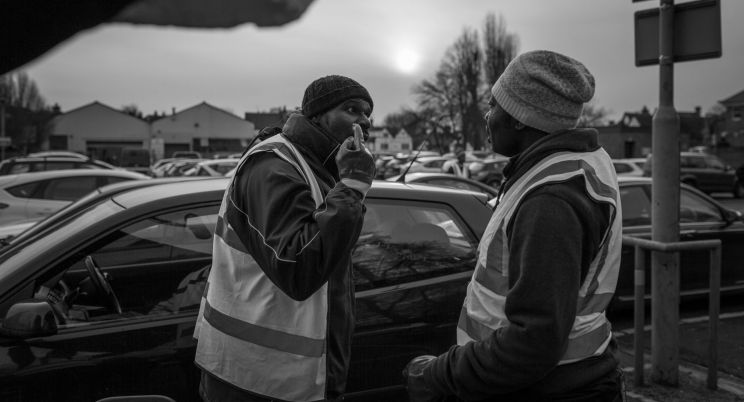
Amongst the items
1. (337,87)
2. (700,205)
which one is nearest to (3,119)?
(337,87)

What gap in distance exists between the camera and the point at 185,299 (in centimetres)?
304

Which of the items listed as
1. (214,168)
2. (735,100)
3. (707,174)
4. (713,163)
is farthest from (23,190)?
(735,100)

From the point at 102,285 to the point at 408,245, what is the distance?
4.87ft

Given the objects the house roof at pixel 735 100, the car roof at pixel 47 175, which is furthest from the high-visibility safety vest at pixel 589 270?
the house roof at pixel 735 100

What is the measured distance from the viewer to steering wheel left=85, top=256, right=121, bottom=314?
9.96 feet

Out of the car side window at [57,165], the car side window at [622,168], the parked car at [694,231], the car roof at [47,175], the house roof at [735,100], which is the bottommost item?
the parked car at [694,231]

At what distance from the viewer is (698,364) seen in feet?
17.5

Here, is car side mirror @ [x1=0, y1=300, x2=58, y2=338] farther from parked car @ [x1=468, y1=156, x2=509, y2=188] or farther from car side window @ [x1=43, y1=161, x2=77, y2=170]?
parked car @ [x1=468, y1=156, x2=509, y2=188]

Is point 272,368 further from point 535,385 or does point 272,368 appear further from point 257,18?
point 257,18

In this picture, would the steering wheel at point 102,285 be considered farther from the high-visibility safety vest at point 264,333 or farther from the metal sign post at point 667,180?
the metal sign post at point 667,180

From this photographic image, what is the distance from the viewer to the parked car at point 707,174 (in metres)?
24.2

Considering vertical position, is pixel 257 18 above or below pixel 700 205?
above

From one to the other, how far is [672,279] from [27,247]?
3894 mm

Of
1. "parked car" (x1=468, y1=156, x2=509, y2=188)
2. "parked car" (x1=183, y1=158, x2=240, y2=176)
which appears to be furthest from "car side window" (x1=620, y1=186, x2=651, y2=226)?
"parked car" (x1=468, y1=156, x2=509, y2=188)
